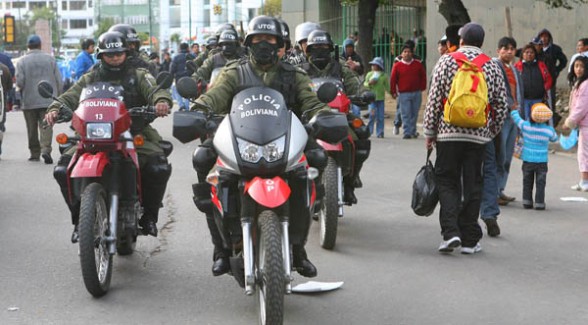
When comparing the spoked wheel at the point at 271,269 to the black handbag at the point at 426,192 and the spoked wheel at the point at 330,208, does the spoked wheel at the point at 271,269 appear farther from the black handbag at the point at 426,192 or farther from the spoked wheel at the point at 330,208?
the black handbag at the point at 426,192

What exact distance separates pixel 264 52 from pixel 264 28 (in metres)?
0.15

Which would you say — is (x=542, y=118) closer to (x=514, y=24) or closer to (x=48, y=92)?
(x=48, y=92)

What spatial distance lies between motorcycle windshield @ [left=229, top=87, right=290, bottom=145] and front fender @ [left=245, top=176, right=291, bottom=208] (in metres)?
0.22

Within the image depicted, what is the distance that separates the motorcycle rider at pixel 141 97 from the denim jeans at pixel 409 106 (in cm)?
1195

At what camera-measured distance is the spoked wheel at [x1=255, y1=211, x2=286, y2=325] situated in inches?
222

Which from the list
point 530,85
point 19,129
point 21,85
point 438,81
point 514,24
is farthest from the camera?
point 514,24

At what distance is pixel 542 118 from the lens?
10.9 meters

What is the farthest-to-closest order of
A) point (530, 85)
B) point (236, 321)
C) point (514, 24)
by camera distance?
Answer: point (514, 24) < point (530, 85) < point (236, 321)

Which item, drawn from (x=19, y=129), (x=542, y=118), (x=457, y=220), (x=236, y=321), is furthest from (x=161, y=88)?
(x=19, y=129)

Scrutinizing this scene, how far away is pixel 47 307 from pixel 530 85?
893cm

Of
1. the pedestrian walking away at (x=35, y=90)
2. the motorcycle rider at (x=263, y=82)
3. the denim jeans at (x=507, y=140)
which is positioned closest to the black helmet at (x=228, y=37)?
the pedestrian walking away at (x=35, y=90)

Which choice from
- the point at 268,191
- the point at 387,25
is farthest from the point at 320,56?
the point at 387,25

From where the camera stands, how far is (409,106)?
19.9 metres

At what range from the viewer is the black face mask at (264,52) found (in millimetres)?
6762
